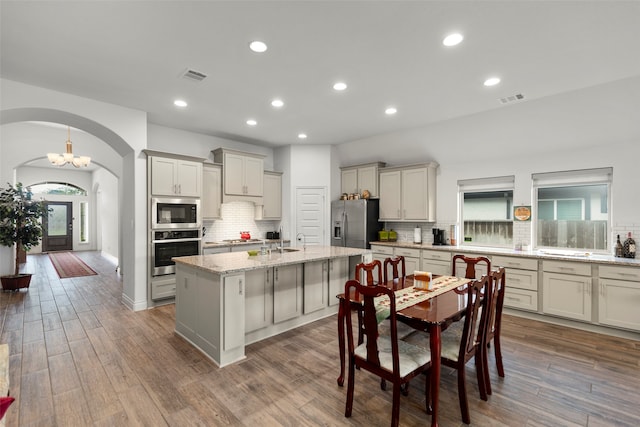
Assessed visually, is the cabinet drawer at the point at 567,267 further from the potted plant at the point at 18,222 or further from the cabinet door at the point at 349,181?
the potted plant at the point at 18,222

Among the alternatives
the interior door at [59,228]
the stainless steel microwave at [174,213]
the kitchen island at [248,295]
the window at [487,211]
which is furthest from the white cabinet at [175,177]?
the interior door at [59,228]

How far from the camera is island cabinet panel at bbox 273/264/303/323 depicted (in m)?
3.73

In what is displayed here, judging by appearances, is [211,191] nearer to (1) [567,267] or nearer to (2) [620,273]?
(1) [567,267]

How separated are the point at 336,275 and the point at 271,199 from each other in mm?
2925

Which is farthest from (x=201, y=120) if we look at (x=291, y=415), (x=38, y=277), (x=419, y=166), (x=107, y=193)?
(x=107, y=193)

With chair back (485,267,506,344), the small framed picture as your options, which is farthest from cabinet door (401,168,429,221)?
chair back (485,267,506,344)

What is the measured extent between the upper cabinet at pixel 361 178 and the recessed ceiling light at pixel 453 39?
358 cm

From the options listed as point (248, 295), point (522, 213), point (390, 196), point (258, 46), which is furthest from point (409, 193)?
point (258, 46)

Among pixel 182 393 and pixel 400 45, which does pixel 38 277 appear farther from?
pixel 400 45

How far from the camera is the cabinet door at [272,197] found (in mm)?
6703

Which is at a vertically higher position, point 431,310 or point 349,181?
point 349,181

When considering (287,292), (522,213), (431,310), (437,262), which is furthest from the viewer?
(437,262)

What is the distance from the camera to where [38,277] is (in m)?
7.02

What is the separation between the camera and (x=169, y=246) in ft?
15.9
